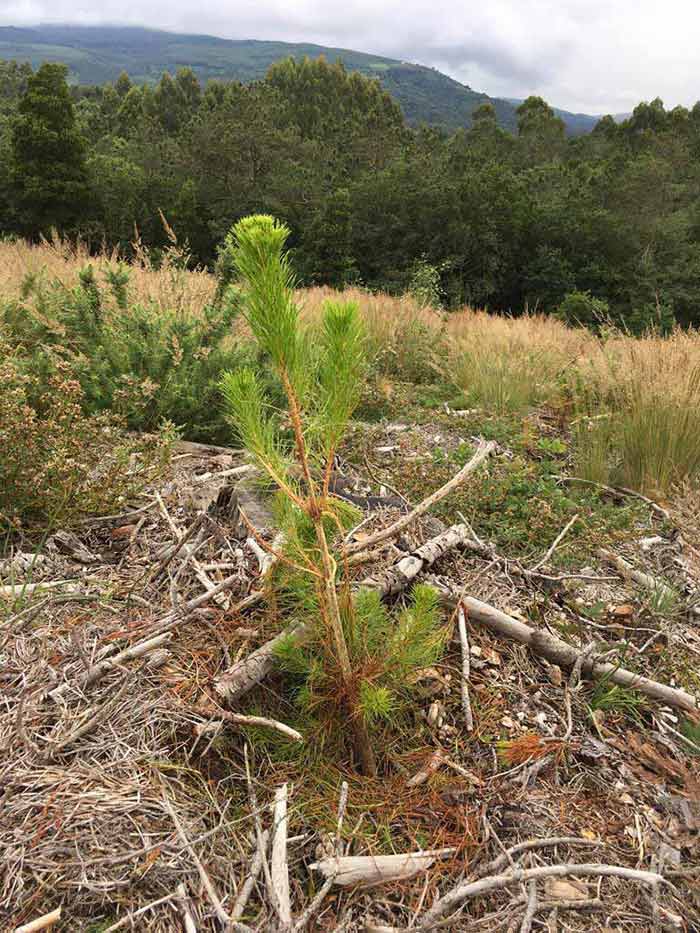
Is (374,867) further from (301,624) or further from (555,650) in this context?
(555,650)

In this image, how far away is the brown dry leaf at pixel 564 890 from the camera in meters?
1.32

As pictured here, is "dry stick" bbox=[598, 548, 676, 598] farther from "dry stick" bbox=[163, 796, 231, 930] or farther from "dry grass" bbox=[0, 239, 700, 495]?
"dry stick" bbox=[163, 796, 231, 930]

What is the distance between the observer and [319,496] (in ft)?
4.79

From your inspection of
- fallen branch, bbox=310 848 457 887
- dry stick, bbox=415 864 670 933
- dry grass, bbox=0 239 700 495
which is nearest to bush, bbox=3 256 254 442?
dry grass, bbox=0 239 700 495

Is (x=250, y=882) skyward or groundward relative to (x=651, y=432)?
groundward

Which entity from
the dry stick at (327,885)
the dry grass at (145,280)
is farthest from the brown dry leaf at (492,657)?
the dry grass at (145,280)

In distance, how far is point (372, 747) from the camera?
155cm

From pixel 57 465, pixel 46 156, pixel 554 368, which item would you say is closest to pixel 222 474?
pixel 57 465

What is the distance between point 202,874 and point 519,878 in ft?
2.15

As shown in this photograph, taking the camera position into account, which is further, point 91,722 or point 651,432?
point 651,432

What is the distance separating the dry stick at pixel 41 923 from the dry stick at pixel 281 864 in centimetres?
39

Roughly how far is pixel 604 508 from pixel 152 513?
2272 millimetres

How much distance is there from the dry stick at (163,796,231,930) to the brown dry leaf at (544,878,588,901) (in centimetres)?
71

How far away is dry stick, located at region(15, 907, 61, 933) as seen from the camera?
104 centimetres
